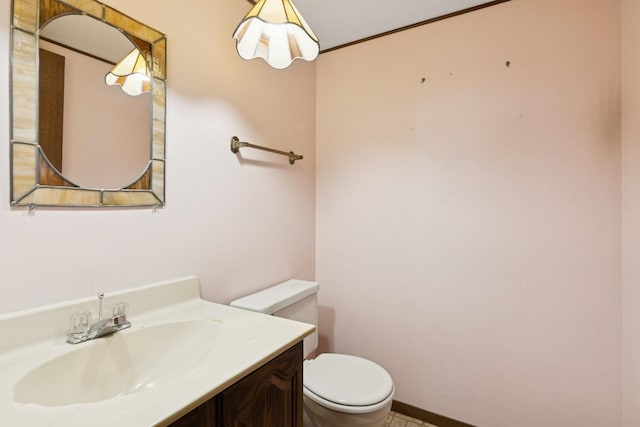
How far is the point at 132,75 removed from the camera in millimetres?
1145

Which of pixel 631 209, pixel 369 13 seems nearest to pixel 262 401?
pixel 631 209

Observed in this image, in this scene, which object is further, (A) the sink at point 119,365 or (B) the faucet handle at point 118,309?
(B) the faucet handle at point 118,309

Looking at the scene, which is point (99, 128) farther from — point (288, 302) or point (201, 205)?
point (288, 302)

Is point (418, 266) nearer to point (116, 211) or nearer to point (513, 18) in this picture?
point (513, 18)

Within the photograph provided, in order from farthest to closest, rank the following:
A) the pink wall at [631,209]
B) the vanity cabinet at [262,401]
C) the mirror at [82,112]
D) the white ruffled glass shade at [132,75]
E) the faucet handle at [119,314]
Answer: the pink wall at [631,209], the white ruffled glass shade at [132,75], the faucet handle at [119,314], the mirror at [82,112], the vanity cabinet at [262,401]

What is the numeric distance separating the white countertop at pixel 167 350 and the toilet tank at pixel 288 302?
20 centimetres

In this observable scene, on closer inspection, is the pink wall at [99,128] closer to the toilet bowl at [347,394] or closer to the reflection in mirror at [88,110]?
the reflection in mirror at [88,110]

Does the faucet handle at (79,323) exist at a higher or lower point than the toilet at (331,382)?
higher

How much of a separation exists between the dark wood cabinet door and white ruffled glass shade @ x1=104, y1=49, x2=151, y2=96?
3.51ft

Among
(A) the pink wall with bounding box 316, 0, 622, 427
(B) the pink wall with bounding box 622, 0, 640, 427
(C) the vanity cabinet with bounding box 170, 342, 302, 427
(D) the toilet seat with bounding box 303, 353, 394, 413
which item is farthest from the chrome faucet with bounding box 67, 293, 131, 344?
(B) the pink wall with bounding box 622, 0, 640, 427

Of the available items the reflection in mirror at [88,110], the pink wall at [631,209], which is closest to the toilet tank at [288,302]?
the reflection in mirror at [88,110]

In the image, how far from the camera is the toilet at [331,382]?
4.33 ft

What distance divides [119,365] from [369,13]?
1999 mm

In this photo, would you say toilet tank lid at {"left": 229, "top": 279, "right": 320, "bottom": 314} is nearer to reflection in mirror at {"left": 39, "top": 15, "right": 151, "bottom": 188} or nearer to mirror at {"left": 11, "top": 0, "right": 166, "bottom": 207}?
mirror at {"left": 11, "top": 0, "right": 166, "bottom": 207}
